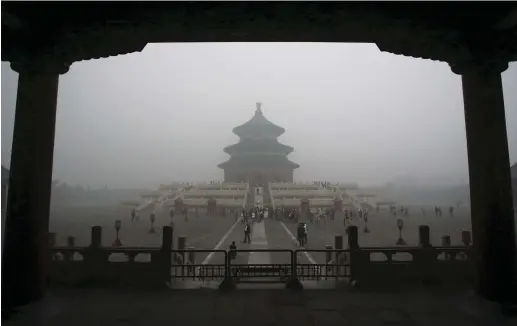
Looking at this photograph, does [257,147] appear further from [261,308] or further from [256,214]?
[261,308]

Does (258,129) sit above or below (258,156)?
above

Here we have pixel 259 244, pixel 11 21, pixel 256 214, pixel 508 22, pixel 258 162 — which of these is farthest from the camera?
pixel 258 162

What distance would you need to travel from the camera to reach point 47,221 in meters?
5.23

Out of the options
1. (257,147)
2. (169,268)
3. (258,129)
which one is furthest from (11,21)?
(258,129)

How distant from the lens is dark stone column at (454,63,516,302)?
4930 millimetres

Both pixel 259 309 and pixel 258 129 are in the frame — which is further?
pixel 258 129

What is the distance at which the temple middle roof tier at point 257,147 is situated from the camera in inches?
1800

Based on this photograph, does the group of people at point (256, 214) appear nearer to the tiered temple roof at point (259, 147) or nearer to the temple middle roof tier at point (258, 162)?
the temple middle roof tier at point (258, 162)

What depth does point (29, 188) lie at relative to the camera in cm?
501

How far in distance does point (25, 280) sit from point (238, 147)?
4148 centimetres

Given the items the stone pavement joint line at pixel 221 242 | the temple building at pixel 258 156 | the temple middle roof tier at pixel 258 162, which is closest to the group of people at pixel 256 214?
the stone pavement joint line at pixel 221 242

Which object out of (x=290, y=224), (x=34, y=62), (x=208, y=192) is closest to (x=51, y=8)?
(x=34, y=62)

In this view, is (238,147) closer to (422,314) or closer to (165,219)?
(165,219)

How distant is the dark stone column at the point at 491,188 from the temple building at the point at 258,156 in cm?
3411
